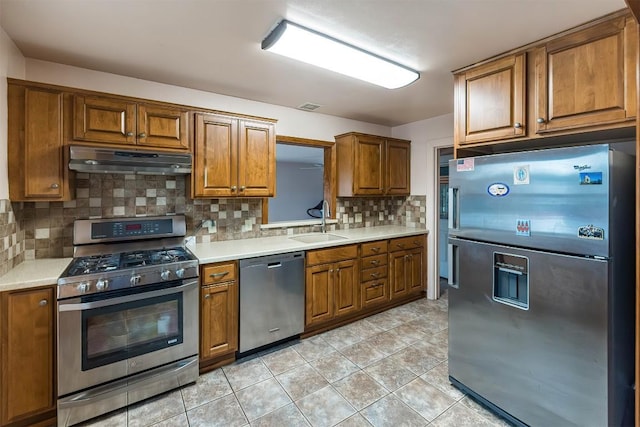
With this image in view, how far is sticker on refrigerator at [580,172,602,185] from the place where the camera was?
1.42 meters

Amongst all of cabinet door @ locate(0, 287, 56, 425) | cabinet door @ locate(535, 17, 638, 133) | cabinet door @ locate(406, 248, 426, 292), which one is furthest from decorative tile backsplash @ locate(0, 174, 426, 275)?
cabinet door @ locate(535, 17, 638, 133)

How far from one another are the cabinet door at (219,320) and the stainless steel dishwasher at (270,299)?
67 mm

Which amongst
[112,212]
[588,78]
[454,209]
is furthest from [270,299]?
[588,78]

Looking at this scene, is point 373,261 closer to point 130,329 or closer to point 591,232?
point 591,232

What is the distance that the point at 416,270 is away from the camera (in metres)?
3.76

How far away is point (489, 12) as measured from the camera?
1.61 metres

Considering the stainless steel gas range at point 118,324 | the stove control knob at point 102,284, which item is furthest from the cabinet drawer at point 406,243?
the stove control knob at point 102,284

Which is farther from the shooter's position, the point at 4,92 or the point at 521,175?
the point at 4,92

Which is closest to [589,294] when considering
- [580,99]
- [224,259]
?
[580,99]

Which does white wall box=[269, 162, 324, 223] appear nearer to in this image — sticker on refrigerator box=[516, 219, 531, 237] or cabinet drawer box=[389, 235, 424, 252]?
cabinet drawer box=[389, 235, 424, 252]

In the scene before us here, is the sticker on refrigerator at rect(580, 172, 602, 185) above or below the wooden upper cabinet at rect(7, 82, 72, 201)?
below

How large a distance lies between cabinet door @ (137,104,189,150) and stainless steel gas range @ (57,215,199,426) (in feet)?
2.49

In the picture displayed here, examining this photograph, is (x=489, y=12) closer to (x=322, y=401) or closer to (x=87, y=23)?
(x=87, y=23)

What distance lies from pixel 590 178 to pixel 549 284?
59 cm
